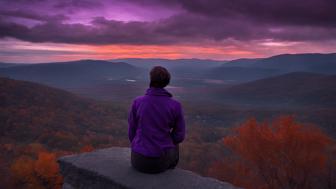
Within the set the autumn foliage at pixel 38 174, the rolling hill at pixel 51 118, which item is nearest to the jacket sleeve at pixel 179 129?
the autumn foliage at pixel 38 174

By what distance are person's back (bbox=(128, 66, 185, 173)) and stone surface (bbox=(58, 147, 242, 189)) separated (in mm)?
279

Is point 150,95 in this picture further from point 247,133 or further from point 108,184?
point 247,133

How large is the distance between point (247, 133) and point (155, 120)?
→ 1002 inches

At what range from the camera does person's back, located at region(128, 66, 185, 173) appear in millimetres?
5145

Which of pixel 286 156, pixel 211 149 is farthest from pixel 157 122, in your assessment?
pixel 211 149

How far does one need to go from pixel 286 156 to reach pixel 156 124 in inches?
927

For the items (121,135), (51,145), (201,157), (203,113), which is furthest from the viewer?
(203,113)

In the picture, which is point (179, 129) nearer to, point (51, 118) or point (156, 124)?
point (156, 124)

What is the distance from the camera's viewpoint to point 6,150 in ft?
132

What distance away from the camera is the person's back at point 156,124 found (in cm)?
514

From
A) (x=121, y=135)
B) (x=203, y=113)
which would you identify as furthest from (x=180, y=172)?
(x=203, y=113)

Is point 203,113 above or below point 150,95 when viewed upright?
below

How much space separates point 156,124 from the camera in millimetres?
5152

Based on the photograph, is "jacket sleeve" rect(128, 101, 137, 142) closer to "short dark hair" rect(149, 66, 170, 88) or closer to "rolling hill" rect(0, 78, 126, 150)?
"short dark hair" rect(149, 66, 170, 88)
